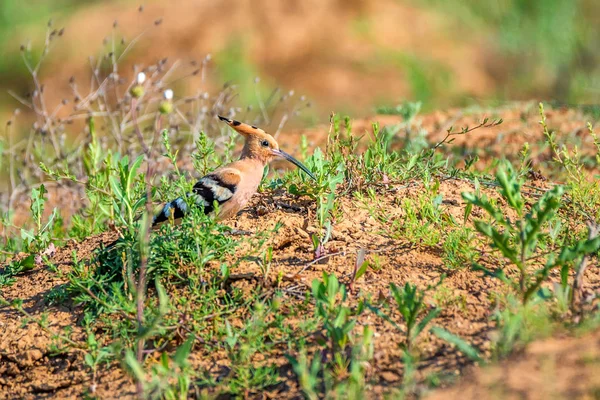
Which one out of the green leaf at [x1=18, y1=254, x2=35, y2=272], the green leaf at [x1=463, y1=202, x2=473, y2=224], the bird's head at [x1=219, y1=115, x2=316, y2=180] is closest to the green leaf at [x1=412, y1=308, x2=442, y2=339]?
the green leaf at [x1=463, y1=202, x2=473, y2=224]

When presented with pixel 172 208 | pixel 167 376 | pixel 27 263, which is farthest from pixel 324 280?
pixel 27 263

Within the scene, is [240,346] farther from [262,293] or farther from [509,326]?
[509,326]

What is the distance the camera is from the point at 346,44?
39.2ft

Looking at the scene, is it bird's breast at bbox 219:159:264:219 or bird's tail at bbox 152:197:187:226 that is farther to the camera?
bird's breast at bbox 219:159:264:219

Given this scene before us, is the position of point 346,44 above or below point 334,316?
above

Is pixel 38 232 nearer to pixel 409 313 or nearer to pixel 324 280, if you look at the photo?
pixel 324 280

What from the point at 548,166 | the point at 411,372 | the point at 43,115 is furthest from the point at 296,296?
the point at 43,115

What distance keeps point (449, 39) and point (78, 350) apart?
31.8 ft

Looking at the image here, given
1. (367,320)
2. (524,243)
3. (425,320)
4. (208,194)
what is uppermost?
(524,243)

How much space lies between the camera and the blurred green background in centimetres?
1135

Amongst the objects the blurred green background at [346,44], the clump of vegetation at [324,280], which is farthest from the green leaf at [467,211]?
the blurred green background at [346,44]

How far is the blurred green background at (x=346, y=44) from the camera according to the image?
11.4 m

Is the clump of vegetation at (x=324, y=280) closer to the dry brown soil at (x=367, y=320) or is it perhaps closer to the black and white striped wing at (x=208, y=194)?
the dry brown soil at (x=367, y=320)

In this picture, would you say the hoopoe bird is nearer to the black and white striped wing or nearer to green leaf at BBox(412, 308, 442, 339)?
the black and white striped wing
